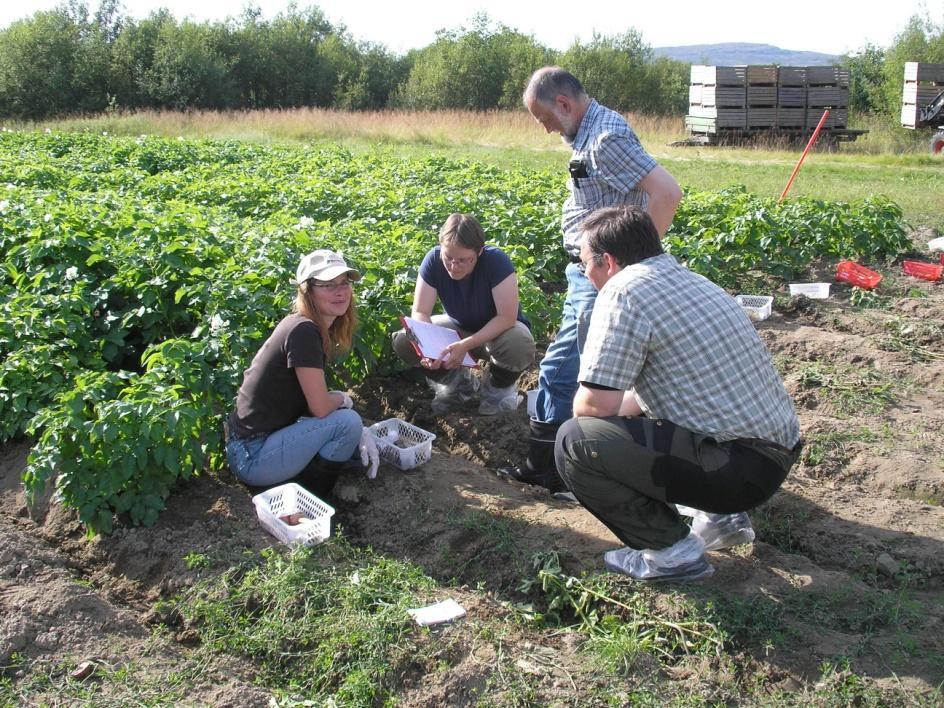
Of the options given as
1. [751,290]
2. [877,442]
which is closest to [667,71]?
[751,290]

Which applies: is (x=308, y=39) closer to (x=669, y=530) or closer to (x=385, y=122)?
(x=385, y=122)

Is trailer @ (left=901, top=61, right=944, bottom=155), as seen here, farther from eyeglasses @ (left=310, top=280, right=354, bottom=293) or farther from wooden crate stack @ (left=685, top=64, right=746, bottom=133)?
eyeglasses @ (left=310, top=280, right=354, bottom=293)

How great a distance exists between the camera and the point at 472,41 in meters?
Answer: 40.5

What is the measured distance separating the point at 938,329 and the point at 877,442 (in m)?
1.89

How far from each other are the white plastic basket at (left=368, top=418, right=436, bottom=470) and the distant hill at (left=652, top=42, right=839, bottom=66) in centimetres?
11639

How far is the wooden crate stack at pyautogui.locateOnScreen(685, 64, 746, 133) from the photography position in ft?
65.5

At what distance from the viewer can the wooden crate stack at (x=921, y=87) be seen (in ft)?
64.3

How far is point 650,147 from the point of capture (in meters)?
20.1

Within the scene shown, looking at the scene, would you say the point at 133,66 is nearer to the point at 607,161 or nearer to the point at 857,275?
the point at 857,275

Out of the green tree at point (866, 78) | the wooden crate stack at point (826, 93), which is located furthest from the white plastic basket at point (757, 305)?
the green tree at point (866, 78)

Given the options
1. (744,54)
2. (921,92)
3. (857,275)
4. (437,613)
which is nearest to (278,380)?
(437,613)

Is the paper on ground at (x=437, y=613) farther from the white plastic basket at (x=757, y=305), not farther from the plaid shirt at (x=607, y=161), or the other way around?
the white plastic basket at (x=757, y=305)

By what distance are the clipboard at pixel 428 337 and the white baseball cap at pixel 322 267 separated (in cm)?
90

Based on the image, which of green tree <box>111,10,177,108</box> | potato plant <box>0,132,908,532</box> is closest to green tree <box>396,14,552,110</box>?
green tree <box>111,10,177,108</box>
